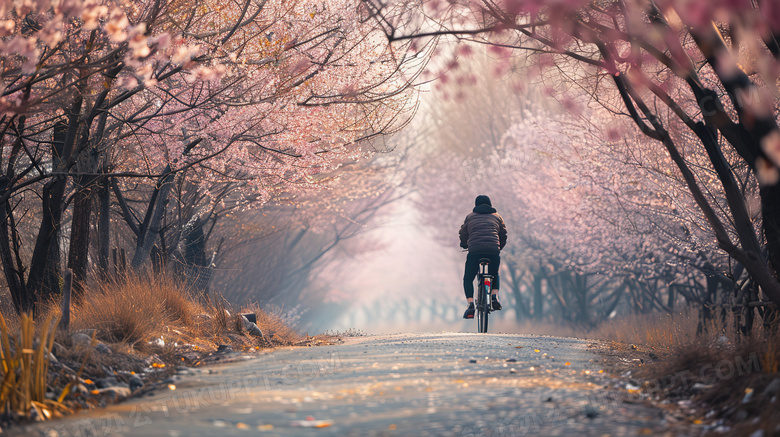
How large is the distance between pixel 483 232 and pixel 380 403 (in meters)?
8.19

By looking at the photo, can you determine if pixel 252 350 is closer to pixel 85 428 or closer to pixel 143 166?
pixel 85 428

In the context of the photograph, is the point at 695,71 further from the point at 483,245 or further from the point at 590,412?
the point at 483,245

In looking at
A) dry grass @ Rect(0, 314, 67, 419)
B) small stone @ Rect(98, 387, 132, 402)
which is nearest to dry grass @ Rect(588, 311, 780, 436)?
small stone @ Rect(98, 387, 132, 402)

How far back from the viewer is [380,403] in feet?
15.4

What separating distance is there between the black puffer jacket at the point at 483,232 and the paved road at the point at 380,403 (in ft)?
18.0

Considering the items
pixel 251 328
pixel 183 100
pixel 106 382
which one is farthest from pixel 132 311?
pixel 183 100

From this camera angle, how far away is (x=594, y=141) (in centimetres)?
1889

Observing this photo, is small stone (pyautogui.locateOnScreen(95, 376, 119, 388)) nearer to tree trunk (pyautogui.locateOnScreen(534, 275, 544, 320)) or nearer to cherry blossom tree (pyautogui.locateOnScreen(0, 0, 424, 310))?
cherry blossom tree (pyautogui.locateOnScreen(0, 0, 424, 310))

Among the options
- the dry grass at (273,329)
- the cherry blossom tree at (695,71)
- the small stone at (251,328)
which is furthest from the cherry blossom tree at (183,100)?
the dry grass at (273,329)

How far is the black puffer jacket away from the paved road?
5481 millimetres

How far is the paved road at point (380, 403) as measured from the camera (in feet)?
13.1

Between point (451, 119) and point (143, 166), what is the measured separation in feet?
77.8

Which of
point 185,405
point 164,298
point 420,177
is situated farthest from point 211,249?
point 420,177

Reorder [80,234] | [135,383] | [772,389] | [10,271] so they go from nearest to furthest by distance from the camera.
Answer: [772,389], [135,383], [10,271], [80,234]
